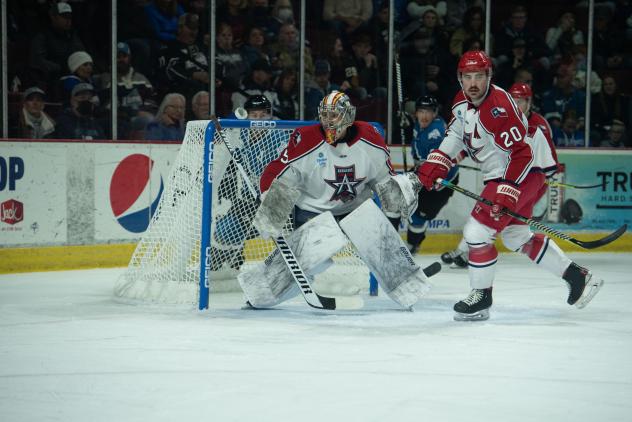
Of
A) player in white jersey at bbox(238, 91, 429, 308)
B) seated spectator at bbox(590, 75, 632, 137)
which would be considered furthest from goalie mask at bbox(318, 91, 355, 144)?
seated spectator at bbox(590, 75, 632, 137)

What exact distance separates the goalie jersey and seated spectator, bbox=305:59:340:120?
3.35 m

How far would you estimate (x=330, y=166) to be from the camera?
471 centimetres

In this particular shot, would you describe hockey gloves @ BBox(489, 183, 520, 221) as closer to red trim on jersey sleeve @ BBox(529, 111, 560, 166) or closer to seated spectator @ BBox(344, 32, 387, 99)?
red trim on jersey sleeve @ BBox(529, 111, 560, 166)

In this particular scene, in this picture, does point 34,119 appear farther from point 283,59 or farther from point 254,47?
point 283,59

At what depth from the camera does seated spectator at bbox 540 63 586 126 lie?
28.9ft

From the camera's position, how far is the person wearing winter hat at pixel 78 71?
7.20 metres

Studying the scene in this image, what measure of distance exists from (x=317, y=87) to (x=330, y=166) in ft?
11.9

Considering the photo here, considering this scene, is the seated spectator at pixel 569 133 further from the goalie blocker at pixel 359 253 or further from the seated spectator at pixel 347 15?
the goalie blocker at pixel 359 253

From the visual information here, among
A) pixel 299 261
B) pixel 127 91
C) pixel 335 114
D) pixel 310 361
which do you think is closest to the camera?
pixel 310 361

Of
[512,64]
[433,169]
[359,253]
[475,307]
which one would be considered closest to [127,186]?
[359,253]

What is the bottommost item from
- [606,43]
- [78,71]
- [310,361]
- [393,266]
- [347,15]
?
[310,361]

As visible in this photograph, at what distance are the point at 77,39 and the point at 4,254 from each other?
6.10ft

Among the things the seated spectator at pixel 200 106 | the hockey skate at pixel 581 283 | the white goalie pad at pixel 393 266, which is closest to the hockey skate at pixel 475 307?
the white goalie pad at pixel 393 266

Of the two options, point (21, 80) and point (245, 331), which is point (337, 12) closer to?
point (21, 80)
